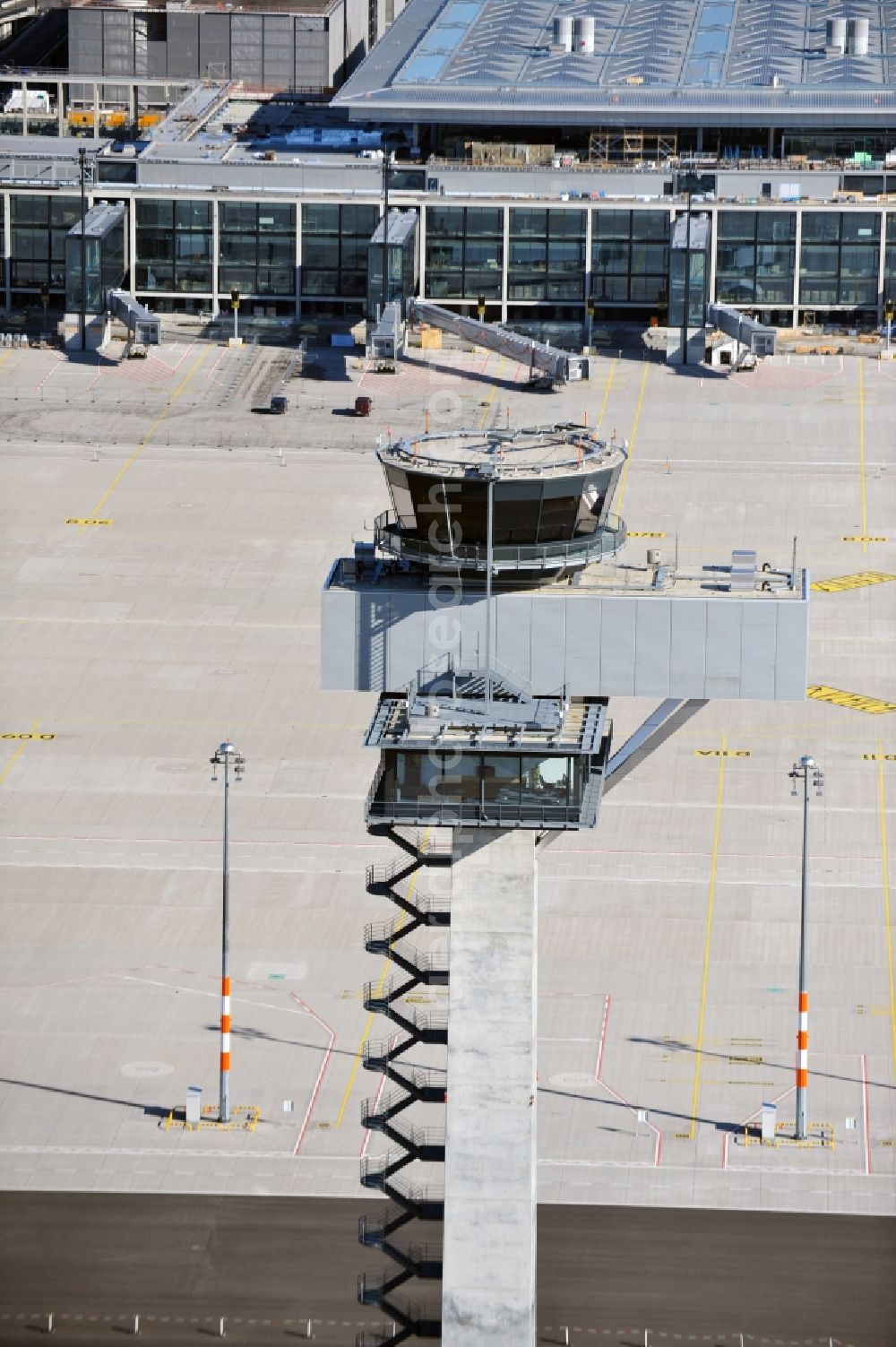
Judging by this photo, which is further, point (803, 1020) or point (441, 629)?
point (803, 1020)

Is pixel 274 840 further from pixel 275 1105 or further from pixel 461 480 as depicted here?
pixel 461 480

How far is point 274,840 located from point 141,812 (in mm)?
7498

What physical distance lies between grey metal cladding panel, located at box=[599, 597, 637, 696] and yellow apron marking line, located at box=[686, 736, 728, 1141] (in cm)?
2960

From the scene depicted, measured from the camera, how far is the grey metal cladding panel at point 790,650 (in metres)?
98.0

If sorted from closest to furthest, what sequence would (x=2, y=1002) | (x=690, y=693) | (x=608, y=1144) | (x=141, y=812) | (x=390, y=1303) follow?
(x=690, y=693) → (x=390, y=1303) → (x=608, y=1144) → (x=2, y=1002) → (x=141, y=812)

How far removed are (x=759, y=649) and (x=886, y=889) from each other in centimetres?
5049

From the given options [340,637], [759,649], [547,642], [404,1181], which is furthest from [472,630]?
[404,1181]

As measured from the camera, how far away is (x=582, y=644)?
98.8 metres

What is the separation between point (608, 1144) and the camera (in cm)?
12194

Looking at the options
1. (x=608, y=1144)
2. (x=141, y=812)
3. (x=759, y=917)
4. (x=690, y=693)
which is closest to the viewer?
(x=690, y=693)

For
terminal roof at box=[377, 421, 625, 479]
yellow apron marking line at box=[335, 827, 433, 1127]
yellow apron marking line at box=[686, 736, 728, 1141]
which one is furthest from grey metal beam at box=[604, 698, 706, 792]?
yellow apron marking line at box=[686, 736, 728, 1141]

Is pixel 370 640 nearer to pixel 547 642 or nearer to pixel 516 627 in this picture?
pixel 516 627

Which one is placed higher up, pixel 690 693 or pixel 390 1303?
pixel 690 693

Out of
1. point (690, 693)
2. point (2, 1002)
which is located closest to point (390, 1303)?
point (690, 693)
